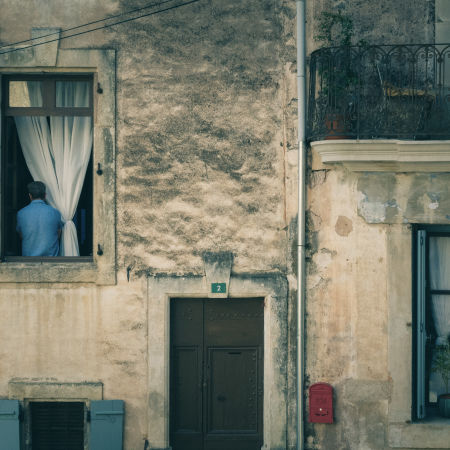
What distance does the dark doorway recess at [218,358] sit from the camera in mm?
7977

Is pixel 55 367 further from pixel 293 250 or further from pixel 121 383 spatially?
pixel 293 250

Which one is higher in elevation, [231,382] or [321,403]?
[231,382]

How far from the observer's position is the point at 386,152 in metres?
7.36

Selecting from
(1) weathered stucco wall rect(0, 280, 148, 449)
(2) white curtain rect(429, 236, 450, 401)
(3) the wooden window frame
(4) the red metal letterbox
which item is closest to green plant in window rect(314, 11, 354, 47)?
(2) white curtain rect(429, 236, 450, 401)

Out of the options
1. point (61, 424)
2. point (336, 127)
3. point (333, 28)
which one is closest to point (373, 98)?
point (336, 127)

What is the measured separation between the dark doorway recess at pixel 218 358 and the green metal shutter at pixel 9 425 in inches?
65.2

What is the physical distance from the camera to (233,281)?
7832 mm

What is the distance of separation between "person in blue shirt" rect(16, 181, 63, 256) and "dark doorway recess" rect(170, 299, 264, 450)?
1.53 metres

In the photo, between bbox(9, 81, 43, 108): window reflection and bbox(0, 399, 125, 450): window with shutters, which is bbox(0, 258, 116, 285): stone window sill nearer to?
bbox(0, 399, 125, 450): window with shutters

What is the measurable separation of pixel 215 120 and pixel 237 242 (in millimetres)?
1336

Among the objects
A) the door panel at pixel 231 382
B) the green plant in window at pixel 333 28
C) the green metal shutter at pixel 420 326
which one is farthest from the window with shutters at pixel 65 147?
the green metal shutter at pixel 420 326

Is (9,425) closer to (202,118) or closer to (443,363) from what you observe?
(202,118)

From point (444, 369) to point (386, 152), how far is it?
2.41 metres

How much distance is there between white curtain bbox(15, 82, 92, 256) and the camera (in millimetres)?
8133
